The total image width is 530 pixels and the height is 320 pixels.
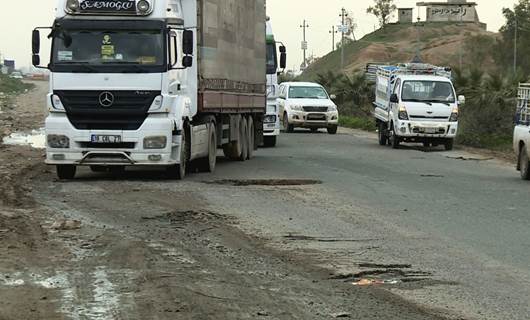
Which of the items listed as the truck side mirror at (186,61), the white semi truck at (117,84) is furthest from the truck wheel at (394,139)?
the truck side mirror at (186,61)

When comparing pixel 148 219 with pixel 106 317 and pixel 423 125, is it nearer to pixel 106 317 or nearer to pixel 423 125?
pixel 106 317

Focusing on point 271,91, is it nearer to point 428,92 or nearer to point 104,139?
point 428,92

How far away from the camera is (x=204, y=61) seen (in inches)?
680

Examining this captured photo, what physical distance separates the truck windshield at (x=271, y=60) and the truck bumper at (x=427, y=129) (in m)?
4.23

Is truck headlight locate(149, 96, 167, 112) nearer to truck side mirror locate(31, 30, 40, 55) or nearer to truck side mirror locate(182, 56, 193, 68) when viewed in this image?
truck side mirror locate(182, 56, 193, 68)

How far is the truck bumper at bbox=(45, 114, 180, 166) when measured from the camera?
15461 mm

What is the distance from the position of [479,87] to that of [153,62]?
20.4 meters

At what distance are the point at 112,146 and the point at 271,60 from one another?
42.7ft

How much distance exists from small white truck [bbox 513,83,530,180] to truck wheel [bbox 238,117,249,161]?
21.9 ft

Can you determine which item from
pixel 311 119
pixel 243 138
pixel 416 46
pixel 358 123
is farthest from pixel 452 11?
pixel 243 138

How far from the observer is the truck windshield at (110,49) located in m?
15.5

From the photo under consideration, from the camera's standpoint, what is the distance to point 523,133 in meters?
17.5

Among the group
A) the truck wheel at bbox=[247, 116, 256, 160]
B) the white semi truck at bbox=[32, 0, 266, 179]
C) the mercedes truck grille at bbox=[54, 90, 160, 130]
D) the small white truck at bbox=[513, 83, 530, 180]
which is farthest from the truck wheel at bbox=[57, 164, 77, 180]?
the small white truck at bbox=[513, 83, 530, 180]

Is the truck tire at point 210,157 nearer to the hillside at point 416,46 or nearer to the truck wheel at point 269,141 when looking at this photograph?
the truck wheel at point 269,141
